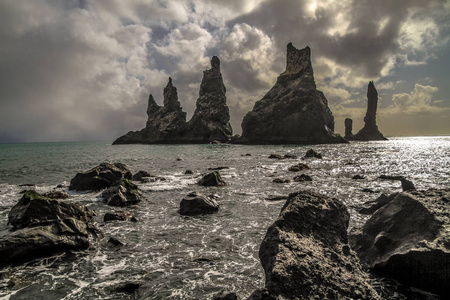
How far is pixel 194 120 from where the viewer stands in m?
143

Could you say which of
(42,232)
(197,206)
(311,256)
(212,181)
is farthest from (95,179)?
(311,256)

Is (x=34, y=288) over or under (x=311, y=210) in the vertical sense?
under

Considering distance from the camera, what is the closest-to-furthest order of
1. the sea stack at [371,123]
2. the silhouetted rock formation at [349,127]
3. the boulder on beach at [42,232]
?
the boulder on beach at [42,232] → the sea stack at [371,123] → the silhouetted rock formation at [349,127]

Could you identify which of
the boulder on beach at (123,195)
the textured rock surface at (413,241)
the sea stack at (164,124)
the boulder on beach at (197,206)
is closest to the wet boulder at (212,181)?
the boulder on beach at (123,195)

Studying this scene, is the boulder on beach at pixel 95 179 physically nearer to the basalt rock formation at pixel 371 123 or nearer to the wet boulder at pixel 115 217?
the wet boulder at pixel 115 217

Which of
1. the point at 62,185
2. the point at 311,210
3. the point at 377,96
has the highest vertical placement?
the point at 377,96

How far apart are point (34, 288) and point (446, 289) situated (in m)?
8.64

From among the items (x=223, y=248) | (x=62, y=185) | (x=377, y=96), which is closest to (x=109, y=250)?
(x=223, y=248)

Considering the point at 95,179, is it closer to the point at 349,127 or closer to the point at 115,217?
the point at 115,217

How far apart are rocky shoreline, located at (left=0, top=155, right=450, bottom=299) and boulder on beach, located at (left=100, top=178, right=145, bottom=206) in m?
4.55

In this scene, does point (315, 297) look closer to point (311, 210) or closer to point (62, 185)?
point (311, 210)

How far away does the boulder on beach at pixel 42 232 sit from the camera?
644 centimetres

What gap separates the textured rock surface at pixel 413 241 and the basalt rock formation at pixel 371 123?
189 metres

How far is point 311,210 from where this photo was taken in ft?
17.2
